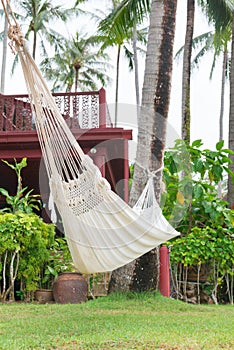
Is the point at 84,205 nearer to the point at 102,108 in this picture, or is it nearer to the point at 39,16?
the point at 102,108

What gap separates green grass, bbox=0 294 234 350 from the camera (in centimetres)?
272

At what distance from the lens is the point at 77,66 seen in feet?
70.1

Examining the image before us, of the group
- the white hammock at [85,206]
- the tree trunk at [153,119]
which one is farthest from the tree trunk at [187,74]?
the white hammock at [85,206]

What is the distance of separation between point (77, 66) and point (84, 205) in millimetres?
18816

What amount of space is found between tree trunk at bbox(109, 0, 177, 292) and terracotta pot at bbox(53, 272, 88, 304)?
1.29 ft

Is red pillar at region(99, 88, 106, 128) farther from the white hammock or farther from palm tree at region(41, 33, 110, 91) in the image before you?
palm tree at region(41, 33, 110, 91)

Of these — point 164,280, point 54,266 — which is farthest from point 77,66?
point 164,280

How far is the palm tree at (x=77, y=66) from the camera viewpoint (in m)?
20.2

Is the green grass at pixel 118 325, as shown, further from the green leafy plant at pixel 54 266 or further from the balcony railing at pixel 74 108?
the balcony railing at pixel 74 108

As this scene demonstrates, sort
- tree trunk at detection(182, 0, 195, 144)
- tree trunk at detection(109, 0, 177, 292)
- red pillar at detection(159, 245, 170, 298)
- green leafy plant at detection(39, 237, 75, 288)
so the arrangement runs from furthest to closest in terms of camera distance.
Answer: tree trunk at detection(182, 0, 195, 144)
green leafy plant at detection(39, 237, 75, 288)
red pillar at detection(159, 245, 170, 298)
tree trunk at detection(109, 0, 177, 292)

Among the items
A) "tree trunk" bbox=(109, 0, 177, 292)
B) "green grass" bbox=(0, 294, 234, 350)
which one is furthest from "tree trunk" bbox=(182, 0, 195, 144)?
"green grass" bbox=(0, 294, 234, 350)

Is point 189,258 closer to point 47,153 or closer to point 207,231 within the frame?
point 207,231

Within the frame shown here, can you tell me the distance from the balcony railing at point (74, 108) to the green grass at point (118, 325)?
2.60 metres

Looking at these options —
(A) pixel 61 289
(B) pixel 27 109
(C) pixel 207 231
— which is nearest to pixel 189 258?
(C) pixel 207 231
